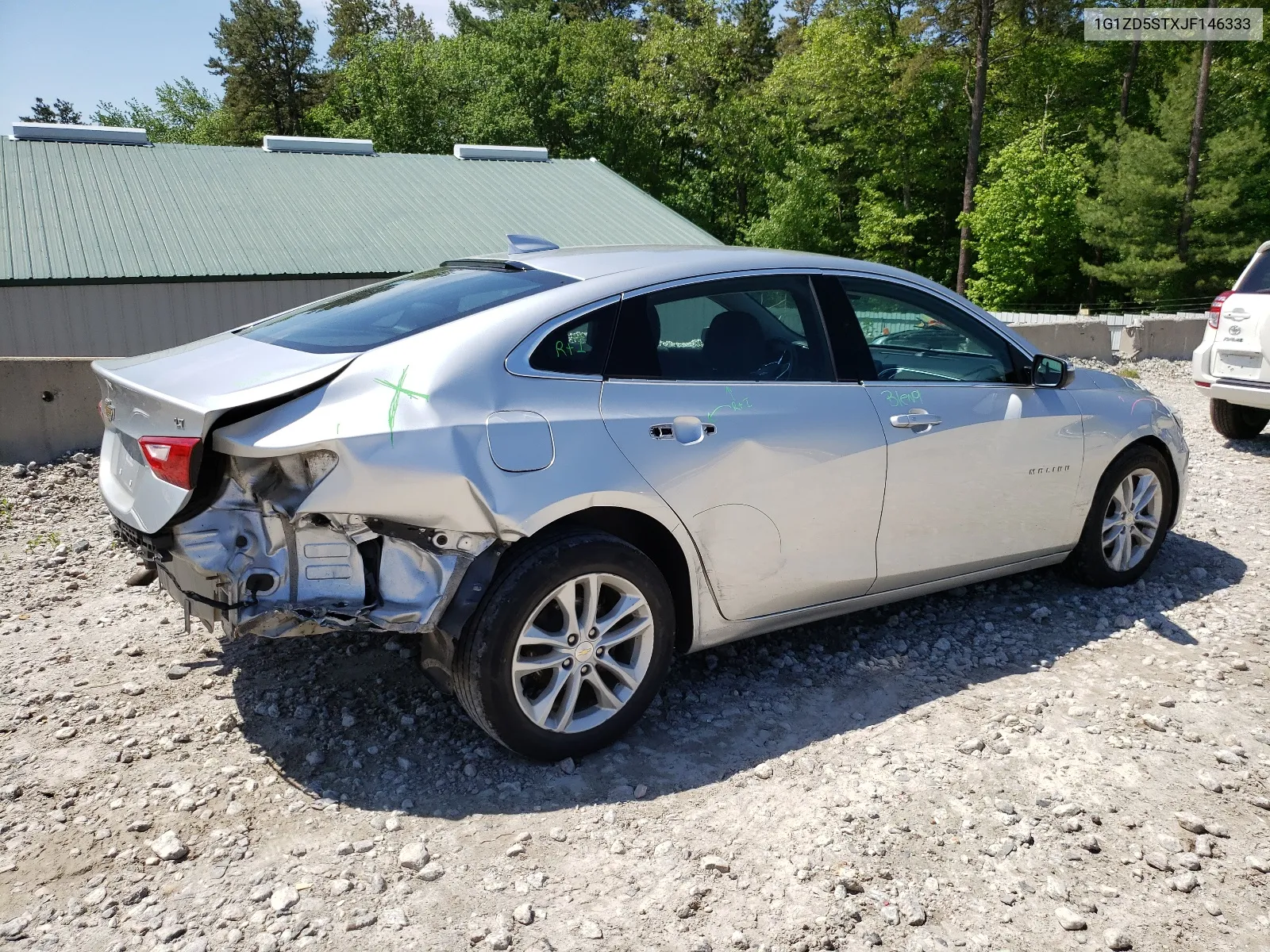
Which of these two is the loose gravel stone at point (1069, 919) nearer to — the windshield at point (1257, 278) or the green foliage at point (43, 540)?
the green foliage at point (43, 540)

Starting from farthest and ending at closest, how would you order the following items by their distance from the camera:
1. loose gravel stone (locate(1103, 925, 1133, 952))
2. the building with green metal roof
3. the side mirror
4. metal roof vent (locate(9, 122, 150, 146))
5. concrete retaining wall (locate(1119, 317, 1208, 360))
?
metal roof vent (locate(9, 122, 150, 146)), the building with green metal roof, concrete retaining wall (locate(1119, 317, 1208, 360)), the side mirror, loose gravel stone (locate(1103, 925, 1133, 952))

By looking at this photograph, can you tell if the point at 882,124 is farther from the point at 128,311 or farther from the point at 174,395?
the point at 174,395

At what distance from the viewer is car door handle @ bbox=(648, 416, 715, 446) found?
338 cm

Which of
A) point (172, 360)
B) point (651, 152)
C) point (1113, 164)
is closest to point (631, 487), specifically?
point (172, 360)

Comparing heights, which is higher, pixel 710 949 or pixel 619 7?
pixel 619 7

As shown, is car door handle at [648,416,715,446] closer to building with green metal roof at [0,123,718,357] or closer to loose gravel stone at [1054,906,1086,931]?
loose gravel stone at [1054,906,1086,931]

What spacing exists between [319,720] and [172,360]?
56.9 inches

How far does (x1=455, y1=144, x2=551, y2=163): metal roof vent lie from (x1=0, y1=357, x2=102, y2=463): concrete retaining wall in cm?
1757

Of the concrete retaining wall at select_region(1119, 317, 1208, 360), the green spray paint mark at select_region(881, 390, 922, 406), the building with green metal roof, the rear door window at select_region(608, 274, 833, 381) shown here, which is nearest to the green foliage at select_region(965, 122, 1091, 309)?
the building with green metal roof

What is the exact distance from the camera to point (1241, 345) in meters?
8.24

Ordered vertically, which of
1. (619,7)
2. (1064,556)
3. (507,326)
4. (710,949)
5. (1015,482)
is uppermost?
(619,7)

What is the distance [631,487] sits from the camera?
3297mm

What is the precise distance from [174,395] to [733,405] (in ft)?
6.27

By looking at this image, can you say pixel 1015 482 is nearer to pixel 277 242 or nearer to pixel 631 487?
pixel 631 487
